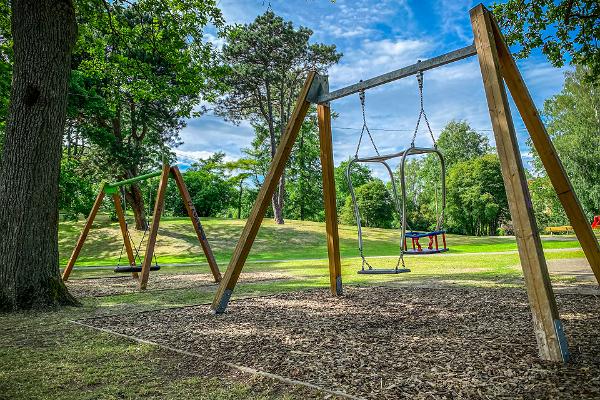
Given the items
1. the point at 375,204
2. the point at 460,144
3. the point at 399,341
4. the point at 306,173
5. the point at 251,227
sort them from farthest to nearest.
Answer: the point at 460,144, the point at 375,204, the point at 306,173, the point at 251,227, the point at 399,341

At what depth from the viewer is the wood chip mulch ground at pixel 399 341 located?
9.33ft

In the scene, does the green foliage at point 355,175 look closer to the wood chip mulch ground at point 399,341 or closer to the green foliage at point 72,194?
the green foliage at point 72,194

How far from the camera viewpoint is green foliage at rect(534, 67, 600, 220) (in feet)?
103

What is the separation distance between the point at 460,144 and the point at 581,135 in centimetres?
2563

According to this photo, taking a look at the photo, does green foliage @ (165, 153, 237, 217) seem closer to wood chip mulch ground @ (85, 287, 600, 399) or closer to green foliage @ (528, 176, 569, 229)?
green foliage @ (528, 176, 569, 229)

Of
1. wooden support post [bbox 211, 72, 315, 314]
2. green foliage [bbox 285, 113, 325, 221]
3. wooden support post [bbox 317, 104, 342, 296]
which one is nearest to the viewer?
wooden support post [bbox 211, 72, 315, 314]

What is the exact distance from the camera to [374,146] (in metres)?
6.98

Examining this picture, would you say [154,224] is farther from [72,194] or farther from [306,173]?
[306,173]

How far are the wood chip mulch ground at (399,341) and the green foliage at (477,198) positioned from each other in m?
42.1

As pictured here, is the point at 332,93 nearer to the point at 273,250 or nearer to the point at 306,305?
the point at 306,305

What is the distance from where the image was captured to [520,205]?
3441 millimetres

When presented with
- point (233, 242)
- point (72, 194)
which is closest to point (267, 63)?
point (233, 242)

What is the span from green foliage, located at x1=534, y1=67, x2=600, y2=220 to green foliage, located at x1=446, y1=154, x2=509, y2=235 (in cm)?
1184

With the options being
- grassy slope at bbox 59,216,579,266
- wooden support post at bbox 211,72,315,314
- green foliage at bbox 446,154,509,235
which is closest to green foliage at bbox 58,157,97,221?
grassy slope at bbox 59,216,579,266
